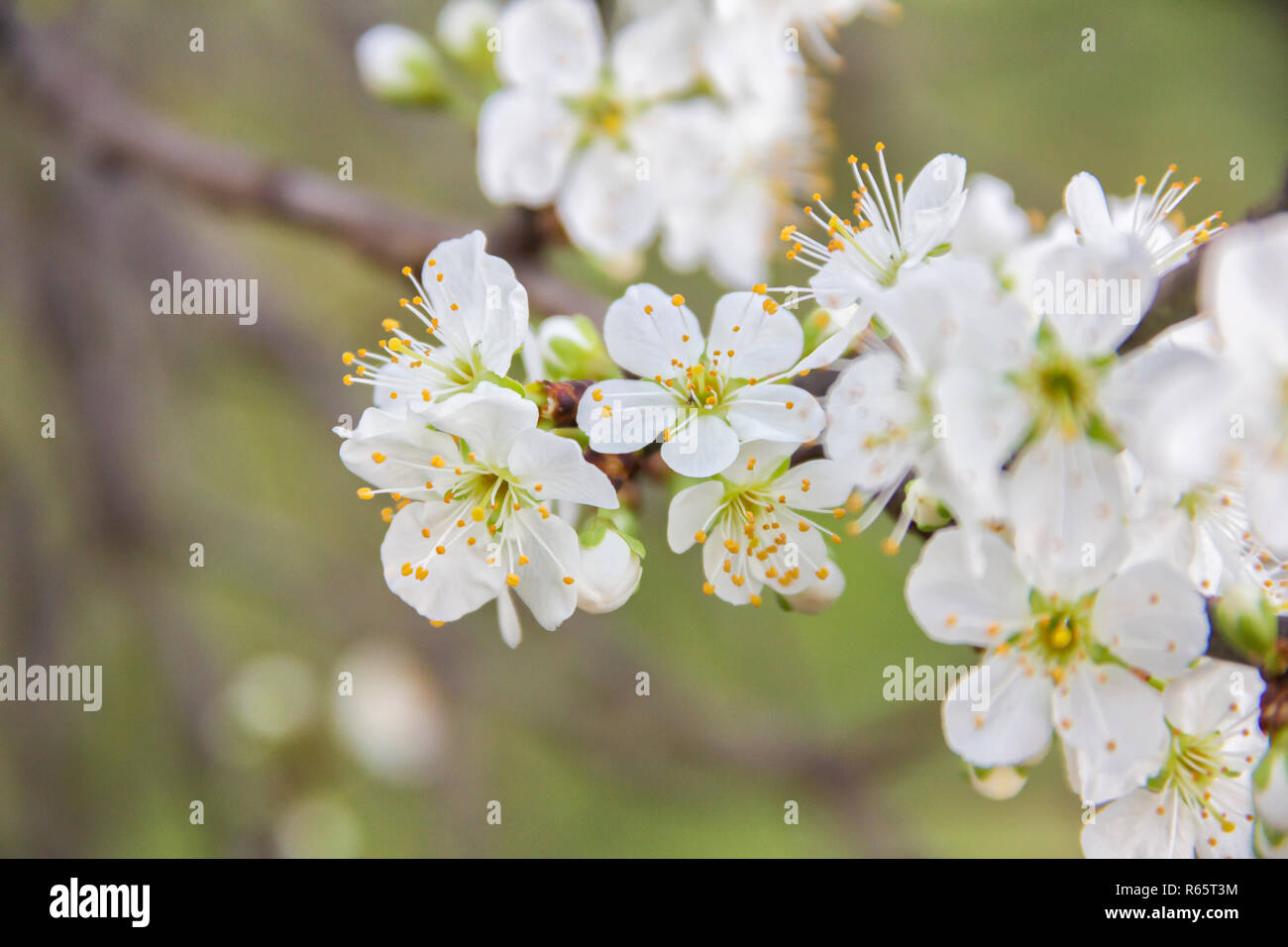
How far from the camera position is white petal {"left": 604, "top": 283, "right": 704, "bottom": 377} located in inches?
42.9

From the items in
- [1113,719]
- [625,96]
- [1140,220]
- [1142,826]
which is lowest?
[1142,826]

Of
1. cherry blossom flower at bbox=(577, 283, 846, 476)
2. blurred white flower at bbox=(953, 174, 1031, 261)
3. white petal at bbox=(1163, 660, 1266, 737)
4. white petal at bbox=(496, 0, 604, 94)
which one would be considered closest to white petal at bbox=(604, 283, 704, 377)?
cherry blossom flower at bbox=(577, 283, 846, 476)

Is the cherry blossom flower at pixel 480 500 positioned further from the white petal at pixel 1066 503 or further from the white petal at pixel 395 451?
the white petal at pixel 1066 503

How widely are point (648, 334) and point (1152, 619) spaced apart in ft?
1.93

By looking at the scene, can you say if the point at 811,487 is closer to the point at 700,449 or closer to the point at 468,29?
the point at 700,449

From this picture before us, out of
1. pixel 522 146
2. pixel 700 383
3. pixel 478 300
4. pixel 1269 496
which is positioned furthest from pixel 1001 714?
pixel 522 146

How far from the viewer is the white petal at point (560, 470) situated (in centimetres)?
102

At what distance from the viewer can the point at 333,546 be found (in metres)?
3.46

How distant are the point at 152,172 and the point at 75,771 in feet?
5.06

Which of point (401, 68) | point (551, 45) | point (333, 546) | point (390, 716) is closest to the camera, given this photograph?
point (551, 45)

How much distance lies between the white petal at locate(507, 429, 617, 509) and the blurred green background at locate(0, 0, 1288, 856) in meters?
1.02

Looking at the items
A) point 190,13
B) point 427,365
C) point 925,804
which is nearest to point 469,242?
point 427,365

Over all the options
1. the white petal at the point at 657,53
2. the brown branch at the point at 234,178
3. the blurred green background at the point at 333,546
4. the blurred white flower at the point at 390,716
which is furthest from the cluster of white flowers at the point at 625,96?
the blurred white flower at the point at 390,716
